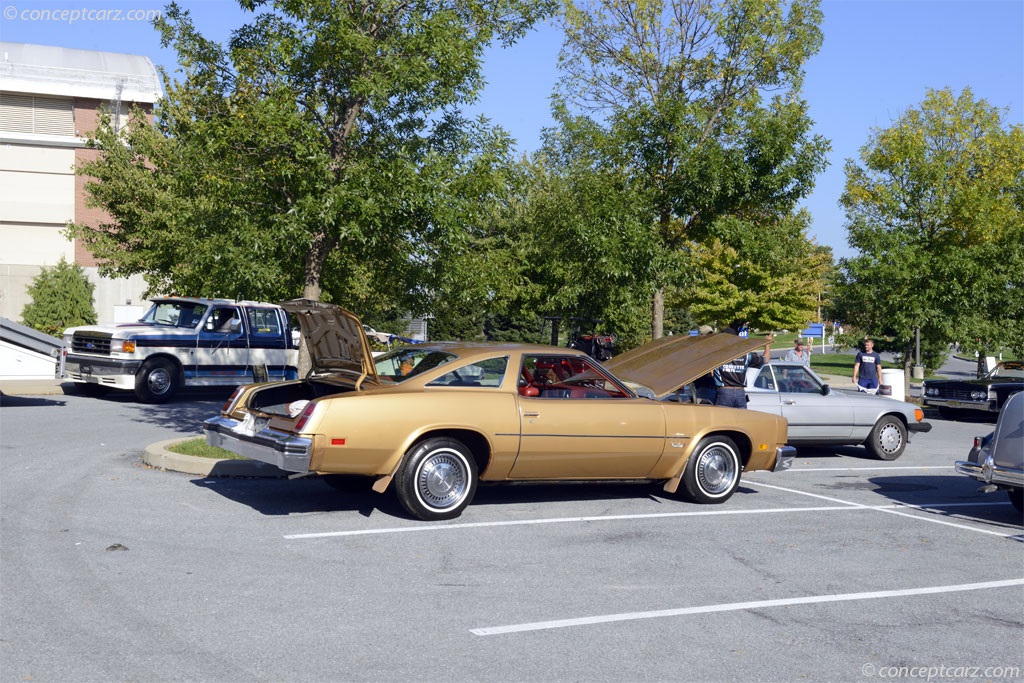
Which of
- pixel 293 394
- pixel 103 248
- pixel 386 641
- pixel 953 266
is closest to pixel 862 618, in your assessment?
pixel 386 641

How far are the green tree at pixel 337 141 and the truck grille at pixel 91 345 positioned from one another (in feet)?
20.9

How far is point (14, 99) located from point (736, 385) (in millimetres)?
50545

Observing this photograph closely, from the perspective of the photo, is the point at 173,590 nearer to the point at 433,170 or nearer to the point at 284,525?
the point at 284,525

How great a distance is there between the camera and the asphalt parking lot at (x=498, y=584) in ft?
16.4

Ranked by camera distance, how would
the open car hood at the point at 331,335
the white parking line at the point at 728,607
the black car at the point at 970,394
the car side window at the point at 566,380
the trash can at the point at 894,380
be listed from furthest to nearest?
the trash can at the point at 894,380 < the black car at the point at 970,394 < the car side window at the point at 566,380 < the open car hood at the point at 331,335 < the white parking line at the point at 728,607

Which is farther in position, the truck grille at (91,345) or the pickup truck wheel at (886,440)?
the truck grille at (91,345)

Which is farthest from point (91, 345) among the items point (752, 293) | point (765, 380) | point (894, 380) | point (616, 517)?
point (752, 293)

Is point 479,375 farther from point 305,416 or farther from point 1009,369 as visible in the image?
point 1009,369

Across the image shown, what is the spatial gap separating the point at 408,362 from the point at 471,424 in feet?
3.53

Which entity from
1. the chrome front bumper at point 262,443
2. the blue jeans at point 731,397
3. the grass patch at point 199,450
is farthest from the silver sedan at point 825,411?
the chrome front bumper at point 262,443

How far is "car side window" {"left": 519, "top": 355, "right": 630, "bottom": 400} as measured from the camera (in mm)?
9305

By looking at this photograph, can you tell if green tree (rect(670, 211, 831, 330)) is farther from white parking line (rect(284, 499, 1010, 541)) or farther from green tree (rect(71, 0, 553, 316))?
white parking line (rect(284, 499, 1010, 541))

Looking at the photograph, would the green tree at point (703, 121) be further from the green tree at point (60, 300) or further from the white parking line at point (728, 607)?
the green tree at point (60, 300)

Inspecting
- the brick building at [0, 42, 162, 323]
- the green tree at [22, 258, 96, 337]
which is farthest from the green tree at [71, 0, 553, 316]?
the brick building at [0, 42, 162, 323]
